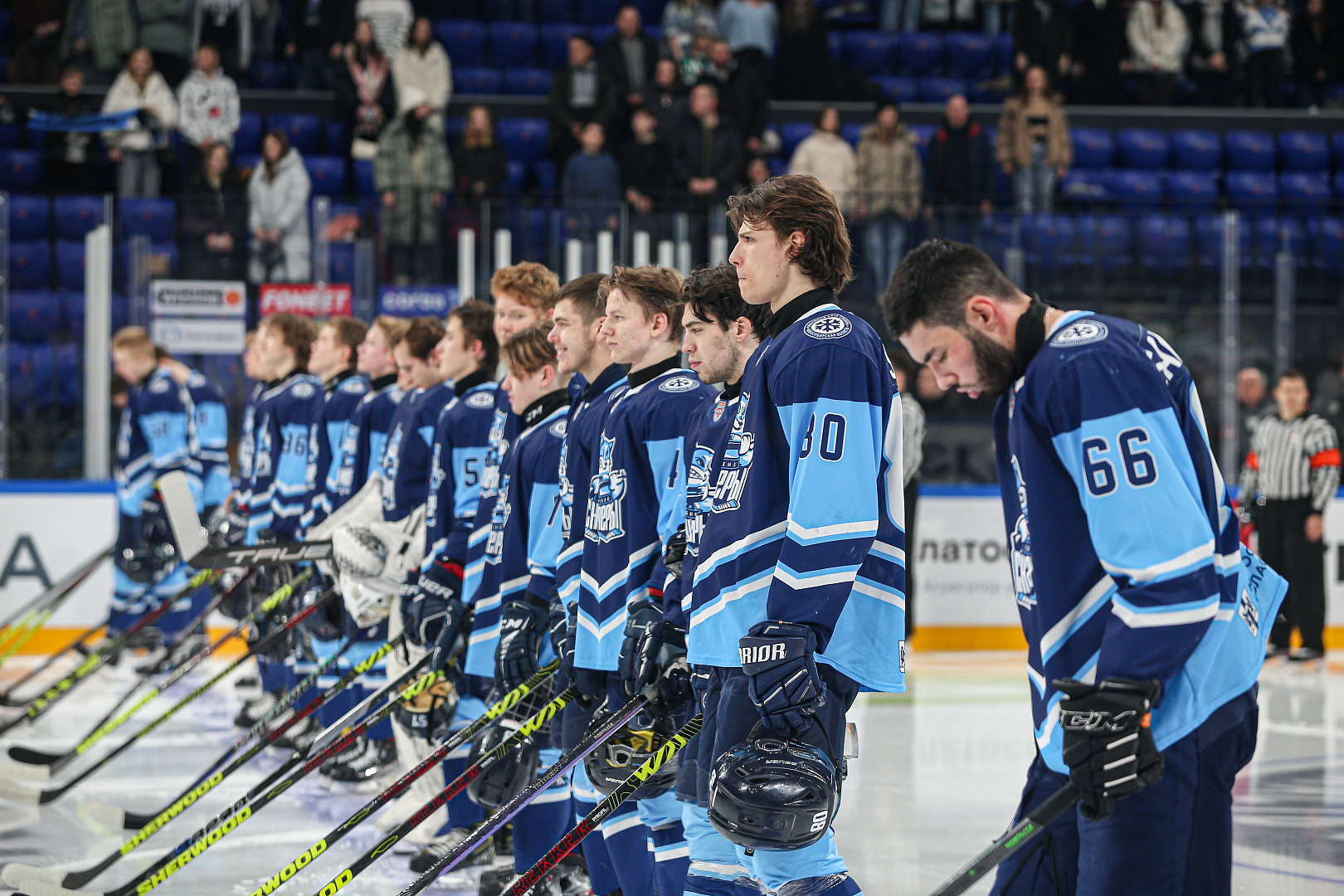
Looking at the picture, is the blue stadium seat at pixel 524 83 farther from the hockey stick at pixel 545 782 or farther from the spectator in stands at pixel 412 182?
the hockey stick at pixel 545 782

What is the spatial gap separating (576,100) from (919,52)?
12.2ft

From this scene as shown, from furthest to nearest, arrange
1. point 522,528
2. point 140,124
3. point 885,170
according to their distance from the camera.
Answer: point 140,124 < point 885,170 < point 522,528

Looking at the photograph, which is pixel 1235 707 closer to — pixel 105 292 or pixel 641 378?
pixel 641 378

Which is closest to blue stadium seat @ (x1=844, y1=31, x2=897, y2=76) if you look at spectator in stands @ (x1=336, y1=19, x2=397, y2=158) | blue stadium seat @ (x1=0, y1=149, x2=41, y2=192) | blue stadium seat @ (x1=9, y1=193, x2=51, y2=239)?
spectator in stands @ (x1=336, y1=19, x2=397, y2=158)

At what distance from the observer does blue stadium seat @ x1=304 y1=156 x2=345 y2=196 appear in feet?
32.7

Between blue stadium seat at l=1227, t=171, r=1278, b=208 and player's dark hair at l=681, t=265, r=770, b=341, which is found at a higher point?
blue stadium seat at l=1227, t=171, r=1278, b=208

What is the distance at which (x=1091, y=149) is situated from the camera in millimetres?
11375

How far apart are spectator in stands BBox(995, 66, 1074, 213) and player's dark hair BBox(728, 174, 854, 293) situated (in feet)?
24.8

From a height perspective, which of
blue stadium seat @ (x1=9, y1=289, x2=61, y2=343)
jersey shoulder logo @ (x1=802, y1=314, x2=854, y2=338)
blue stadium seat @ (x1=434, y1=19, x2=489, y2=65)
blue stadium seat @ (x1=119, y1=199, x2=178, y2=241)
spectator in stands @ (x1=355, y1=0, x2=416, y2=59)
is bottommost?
jersey shoulder logo @ (x1=802, y1=314, x2=854, y2=338)

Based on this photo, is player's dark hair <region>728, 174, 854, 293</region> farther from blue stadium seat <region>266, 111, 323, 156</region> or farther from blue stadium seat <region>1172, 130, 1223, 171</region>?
blue stadium seat <region>1172, 130, 1223, 171</region>

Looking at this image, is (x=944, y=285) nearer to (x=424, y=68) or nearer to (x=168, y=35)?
(x=424, y=68)

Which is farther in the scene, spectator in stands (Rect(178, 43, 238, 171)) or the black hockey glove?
spectator in stands (Rect(178, 43, 238, 171))

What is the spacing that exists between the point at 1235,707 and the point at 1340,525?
6709 mm

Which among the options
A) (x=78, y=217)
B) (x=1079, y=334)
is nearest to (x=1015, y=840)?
(x=1079, y=334)
